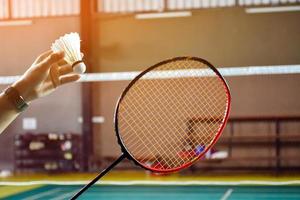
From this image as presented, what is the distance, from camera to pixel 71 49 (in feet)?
6.75

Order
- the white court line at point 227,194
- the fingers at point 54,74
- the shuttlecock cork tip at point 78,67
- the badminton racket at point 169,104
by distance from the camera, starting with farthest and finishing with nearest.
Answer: the badminton racket at point 169,104 < the white court line at point 227,194 < the shuttlecock cork tip at point 78,67 < the fingers at point 54,74

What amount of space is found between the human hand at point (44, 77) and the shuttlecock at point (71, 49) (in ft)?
0.97

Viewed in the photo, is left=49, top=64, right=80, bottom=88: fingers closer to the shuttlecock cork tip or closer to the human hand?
the human hand

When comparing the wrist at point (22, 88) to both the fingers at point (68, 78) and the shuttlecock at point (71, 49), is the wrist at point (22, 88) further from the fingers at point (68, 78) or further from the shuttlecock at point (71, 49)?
the shuttlecock at point (71, 49)

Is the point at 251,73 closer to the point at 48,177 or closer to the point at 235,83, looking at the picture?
the point at 235,83

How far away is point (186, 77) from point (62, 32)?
3378mm

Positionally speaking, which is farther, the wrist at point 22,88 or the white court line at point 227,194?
the white court line at point 227,194

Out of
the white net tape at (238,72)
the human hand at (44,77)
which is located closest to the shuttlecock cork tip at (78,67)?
the human hand at (44,77)

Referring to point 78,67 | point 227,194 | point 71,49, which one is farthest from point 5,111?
point 227,194

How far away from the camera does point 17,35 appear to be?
41.5 feet

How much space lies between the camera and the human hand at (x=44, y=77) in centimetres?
140

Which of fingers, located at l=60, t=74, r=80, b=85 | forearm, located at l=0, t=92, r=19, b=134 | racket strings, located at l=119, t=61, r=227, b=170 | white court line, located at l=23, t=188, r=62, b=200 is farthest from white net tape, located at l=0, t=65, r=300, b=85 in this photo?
forearm, located at l=0, t=92, r=19, b=134

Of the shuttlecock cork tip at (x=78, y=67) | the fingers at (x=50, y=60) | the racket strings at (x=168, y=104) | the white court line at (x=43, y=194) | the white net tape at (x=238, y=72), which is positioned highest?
the fingers at (x=50, y=60)

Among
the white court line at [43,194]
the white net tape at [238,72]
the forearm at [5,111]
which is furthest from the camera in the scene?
the white net tape at [238,72]
